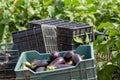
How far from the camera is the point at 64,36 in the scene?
429 centimetres

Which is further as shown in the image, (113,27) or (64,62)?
(113,27)

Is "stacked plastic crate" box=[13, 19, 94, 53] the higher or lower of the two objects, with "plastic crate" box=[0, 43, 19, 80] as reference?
higher

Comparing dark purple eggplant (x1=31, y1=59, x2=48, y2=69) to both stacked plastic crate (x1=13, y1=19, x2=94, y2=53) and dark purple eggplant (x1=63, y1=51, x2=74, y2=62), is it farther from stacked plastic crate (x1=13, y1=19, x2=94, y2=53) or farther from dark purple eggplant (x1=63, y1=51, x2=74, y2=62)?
stacked plastic crate (x1=13, y1=19, x2=94, y2=53)

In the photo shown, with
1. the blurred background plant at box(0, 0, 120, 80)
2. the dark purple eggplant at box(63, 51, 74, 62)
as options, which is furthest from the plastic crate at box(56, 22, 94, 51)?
the blurred background plant at box(0, 0, 120, 80)

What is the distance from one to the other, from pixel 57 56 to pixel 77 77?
15.5 inches

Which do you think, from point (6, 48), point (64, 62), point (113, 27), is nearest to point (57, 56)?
point (64, 62)

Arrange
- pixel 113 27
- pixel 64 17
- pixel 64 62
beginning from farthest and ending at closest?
pixel 64 17
pixel 113 27
pixel 64 62

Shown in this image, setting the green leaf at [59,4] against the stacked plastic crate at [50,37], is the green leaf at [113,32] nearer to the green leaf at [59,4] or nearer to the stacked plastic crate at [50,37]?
the stacked plastic crate at [50,37]

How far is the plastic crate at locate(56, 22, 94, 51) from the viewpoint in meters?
4.20

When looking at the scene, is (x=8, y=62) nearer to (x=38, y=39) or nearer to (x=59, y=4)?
(x=38, y=39)

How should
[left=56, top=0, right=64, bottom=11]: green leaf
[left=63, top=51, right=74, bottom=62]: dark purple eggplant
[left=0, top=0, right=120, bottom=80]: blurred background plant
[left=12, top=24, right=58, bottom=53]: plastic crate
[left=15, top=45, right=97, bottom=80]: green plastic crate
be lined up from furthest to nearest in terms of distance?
[left=56, top=0, right=64, bottom=11]: green leaf < [left=0, top=0, right=120, bottom=80]: blurred background plant < [left=12, top=24, right=58, bottom=53]: plastic crate < [left=63, top=51, right=74, bottom=62]: dark purple eggplant < [left=15, top=45, right=97, bottom=80]: green plastic crate

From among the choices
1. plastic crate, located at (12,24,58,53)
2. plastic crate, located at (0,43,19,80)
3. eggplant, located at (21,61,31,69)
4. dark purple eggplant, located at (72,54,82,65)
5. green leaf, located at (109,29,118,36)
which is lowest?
plastic crate, located at (0,43,19,80)

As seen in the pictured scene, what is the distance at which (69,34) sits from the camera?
4.23 metres

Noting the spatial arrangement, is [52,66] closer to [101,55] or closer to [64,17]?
[101,55]
